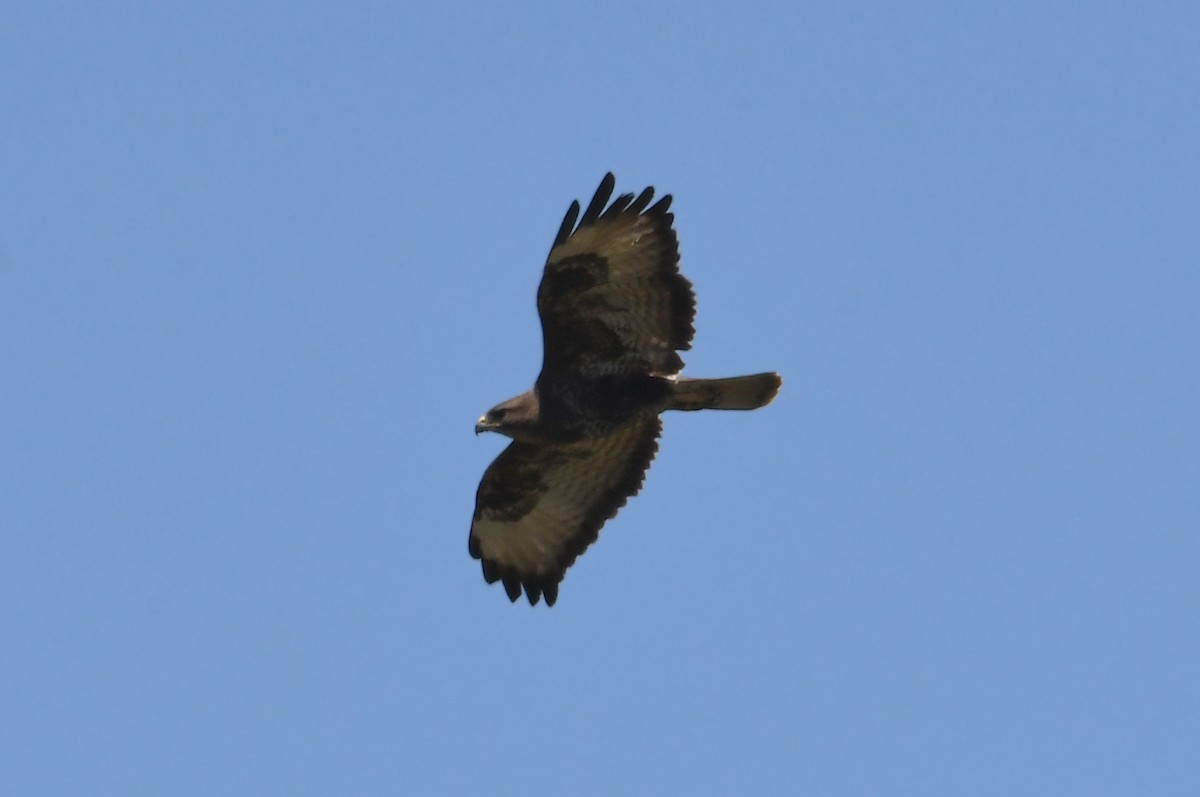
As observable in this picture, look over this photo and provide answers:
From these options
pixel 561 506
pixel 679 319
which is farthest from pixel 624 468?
pixel 679 319

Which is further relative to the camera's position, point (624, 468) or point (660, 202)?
point (624, 468)

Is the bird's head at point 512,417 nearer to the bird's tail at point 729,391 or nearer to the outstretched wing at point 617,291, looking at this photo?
the outstretched wing at point 617,291

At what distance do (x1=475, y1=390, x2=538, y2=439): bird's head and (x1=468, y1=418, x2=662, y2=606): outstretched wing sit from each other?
0.74 meters

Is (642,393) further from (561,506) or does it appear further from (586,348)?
(561,506)

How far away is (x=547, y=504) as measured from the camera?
44.5 ft

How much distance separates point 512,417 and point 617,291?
1073 millimetres

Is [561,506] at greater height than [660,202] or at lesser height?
lesser

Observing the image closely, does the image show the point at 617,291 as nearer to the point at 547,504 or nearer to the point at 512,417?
the point at 512,417

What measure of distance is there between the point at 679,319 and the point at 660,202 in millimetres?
757

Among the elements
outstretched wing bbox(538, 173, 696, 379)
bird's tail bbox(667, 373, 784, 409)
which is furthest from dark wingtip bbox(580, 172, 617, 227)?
bird's tail bbox(667, 373, 784, 409)

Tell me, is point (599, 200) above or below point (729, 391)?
above

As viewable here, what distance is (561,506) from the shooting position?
44.5 ft

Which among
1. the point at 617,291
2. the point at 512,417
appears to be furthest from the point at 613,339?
the point at 512,417

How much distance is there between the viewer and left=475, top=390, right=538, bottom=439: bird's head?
12.5m
